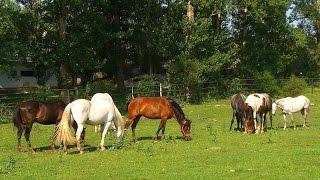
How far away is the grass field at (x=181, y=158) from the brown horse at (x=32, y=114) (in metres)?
0.78

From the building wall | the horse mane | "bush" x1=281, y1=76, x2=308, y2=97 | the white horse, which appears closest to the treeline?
"bush" x1=281, y1=76, x2=308, y2=97

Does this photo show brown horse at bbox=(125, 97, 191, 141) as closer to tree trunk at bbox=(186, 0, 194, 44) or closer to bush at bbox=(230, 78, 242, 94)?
tree trunk at bbox=(186, 0, 194, 44)

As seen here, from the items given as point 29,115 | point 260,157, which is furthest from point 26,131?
point 260,157

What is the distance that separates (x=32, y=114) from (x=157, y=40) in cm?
2305

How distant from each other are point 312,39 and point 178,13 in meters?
20.1

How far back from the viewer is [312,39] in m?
53.4

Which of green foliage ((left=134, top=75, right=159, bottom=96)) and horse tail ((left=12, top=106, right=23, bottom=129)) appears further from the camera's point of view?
green foliage ((left=134, top=75, right=159, bottom=96))

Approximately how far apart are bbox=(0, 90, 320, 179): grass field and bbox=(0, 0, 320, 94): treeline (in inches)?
565

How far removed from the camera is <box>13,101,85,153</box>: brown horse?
53.1 feet

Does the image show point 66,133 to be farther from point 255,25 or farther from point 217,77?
point 255,25

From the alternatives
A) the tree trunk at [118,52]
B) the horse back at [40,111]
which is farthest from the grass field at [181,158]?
the tree trunk at [118,52]

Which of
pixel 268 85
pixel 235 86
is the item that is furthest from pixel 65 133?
pixel 268 85

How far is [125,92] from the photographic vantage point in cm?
3381

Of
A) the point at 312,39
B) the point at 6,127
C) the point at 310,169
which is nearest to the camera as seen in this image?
the point at 310,169
